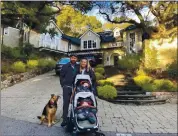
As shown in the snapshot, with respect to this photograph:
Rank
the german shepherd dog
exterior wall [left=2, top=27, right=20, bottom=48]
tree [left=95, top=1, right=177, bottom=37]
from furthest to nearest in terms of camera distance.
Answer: tree [left=95, top=1, right=177, bottom=37] → exterior wall [left=2, top=27, right=20, bottom=48] → the german shepherd dog

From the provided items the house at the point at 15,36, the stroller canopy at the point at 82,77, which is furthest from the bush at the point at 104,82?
the stroller canopy at the point at 82,77

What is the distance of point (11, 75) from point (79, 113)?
19.3 feet

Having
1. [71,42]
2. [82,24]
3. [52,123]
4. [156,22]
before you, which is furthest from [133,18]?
[52,123]

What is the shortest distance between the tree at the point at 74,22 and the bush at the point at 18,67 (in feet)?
6.01

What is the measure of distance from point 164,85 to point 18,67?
15.7ft

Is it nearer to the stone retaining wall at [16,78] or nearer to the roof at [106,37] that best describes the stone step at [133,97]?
the roof at [106,37]

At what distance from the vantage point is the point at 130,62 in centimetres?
740

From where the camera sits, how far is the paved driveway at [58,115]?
456 centimetres

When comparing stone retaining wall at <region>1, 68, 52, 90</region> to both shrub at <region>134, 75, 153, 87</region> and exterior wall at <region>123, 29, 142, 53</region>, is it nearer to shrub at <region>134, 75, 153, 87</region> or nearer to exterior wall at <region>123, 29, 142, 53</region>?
exterior wall at <region>123, 29, 142, 53</region>

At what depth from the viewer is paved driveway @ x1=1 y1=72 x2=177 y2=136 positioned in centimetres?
456

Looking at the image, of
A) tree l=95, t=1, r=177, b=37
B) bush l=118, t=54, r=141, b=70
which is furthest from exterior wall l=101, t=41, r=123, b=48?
tree l=95, t=1, r=177, b=37

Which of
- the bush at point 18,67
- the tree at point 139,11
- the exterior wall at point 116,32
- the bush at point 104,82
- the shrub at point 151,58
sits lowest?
the bush at point 104,82

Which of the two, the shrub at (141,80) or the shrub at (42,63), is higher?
the shrub at (42,63)

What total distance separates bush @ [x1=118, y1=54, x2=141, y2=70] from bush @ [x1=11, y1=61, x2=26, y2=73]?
9.52 ft
